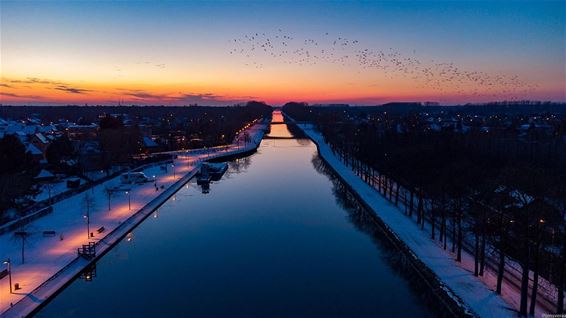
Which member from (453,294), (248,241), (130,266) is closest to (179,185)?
(248,241)

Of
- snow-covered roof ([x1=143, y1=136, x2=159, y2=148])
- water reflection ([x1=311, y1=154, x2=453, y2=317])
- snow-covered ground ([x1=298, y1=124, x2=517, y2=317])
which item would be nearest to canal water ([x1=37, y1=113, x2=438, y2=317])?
water reflection ([x1=311, y1=154, x2=453, y2=317])

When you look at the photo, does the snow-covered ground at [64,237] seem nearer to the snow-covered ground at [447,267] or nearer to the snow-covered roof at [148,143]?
the snow-covered ground at [447,267]

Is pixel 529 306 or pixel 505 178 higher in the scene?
pixel 505 178

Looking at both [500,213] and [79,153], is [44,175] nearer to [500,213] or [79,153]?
[79,153]

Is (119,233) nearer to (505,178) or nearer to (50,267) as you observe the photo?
(50,267)

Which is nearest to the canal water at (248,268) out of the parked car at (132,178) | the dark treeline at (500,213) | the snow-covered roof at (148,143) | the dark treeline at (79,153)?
the dark treeline at (500,213)

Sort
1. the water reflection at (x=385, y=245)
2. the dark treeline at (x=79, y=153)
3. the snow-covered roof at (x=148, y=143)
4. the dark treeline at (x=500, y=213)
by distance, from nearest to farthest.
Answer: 1. the dark treeline at (x=500, y=213)
2. the water reflection at (x=385, y=245)
3. the dark treeline at (x=79, y=153)
4. the snow-covered roof at (x=148, y=143)
